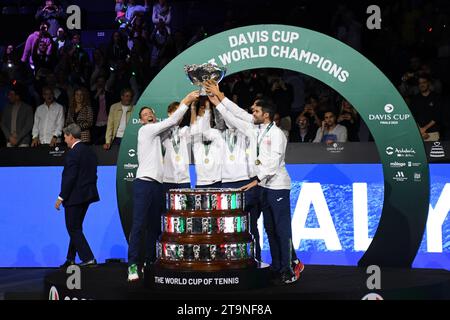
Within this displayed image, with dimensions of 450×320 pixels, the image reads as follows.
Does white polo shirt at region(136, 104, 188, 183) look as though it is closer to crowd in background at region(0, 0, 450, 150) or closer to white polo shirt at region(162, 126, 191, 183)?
white polo shirt at region(162, 126, 191, 183)

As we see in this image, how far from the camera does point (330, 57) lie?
483 inches

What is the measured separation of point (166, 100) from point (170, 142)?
1.20 m

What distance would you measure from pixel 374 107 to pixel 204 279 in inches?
140

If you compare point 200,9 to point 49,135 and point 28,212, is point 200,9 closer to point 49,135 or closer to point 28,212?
point 49,135

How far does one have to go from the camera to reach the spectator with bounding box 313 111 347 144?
1385 cm

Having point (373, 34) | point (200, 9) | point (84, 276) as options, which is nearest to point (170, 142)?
point (84, 276)

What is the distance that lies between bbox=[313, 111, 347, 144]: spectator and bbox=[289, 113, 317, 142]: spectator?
180mm

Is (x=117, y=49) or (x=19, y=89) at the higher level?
(x=117, y=49)

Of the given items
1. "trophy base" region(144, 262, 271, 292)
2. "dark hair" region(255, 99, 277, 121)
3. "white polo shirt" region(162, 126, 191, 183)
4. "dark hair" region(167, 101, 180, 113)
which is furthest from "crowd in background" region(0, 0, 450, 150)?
"trophy base" region(144, 262, 271, 292)

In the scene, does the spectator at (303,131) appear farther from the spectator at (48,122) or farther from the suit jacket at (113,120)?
the spectator at (48,122)

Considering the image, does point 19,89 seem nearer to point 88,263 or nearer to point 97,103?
point 97,103

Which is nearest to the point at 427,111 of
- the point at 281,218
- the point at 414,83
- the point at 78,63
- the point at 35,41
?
the point at 414,83

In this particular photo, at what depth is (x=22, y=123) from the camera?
15.1m

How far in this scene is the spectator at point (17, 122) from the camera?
15000mm
